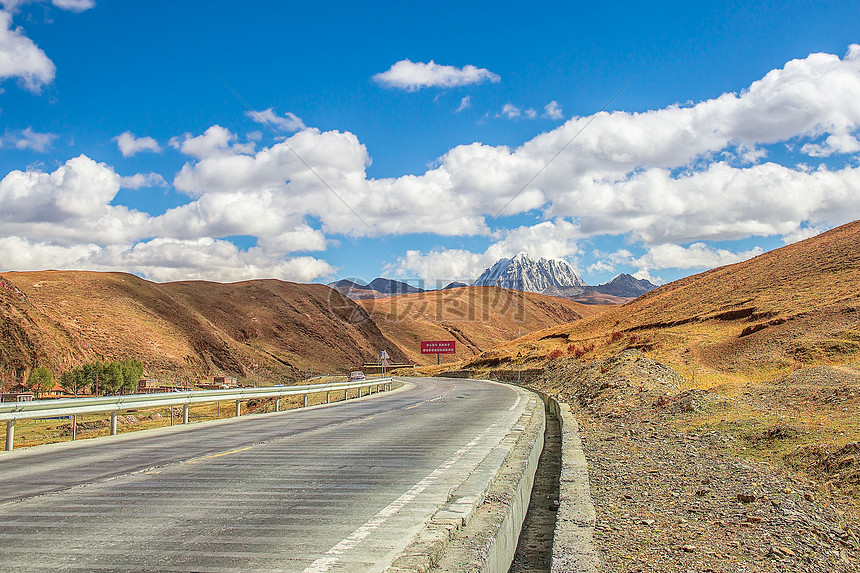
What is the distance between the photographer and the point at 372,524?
5574 millimetres

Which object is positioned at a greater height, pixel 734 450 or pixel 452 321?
pixel 452 321

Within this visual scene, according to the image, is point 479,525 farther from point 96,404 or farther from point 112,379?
point 112,379

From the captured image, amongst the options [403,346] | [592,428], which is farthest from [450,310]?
[592,428]

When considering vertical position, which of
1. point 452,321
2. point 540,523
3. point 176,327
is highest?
point 452,321

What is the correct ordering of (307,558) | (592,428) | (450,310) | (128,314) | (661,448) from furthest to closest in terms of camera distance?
(450,310), (128,314), (592,428), (661,448), (307,558)

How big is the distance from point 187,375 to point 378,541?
213 ft

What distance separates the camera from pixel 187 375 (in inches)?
2557

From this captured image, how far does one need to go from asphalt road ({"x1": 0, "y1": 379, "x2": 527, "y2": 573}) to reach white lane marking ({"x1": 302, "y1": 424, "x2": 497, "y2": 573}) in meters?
0.01

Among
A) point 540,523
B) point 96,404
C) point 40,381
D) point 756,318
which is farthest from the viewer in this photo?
point 40,381

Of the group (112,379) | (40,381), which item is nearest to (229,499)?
(112,379)

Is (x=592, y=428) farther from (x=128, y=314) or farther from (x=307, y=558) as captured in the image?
(x=128, y=314)

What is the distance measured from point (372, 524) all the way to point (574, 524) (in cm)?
201

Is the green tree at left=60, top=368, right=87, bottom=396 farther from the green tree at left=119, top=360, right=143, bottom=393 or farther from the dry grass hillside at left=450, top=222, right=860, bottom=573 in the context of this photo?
the dry grass hillside at left=450, top=222, right=860, bottom=573

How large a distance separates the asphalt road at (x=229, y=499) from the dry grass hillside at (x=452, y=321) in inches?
4523
